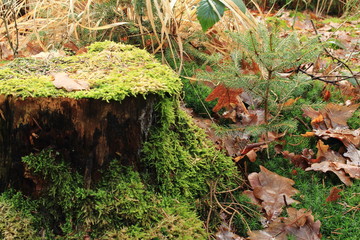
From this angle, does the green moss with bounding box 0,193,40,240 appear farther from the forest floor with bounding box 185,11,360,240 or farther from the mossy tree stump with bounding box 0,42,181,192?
the forest floor with bounding box 185,11,360,240

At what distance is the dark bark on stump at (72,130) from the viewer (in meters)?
1.67

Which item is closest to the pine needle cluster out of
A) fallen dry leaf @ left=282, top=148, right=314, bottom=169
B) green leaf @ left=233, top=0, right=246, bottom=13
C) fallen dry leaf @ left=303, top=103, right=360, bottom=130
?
fallen dry leaf @ left=282, top=148, right=314, bottom=169

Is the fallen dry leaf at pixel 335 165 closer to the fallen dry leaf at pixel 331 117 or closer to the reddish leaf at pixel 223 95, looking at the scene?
the fallen dry leaf at pixel 331 117

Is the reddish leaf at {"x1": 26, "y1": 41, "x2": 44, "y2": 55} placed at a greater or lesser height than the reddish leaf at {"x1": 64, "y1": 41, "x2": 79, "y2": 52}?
lesser

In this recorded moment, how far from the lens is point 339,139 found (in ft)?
8.06

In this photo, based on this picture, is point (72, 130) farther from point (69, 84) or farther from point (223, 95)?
point (223, 95)

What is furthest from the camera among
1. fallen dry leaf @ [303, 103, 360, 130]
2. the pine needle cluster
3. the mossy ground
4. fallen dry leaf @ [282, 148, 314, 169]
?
fallen dry leaf @ [303, 103, 360, 130]

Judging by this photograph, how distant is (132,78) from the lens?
185 centimetres

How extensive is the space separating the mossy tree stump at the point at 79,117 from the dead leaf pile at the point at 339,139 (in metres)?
1.09

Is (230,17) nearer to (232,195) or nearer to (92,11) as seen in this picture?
(92,11)

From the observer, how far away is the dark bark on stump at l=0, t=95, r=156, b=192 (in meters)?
1.67

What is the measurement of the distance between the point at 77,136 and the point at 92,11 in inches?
79.5

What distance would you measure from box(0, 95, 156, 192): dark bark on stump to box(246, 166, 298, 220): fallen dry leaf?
834 mm

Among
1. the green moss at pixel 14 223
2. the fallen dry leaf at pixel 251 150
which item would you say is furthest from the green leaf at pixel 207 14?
the green moss at pixel 14 223
